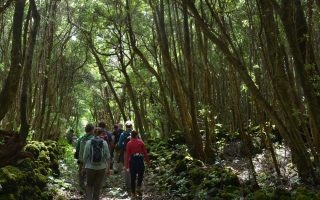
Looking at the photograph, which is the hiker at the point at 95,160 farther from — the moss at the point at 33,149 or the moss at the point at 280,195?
the moss at the point at 33,149

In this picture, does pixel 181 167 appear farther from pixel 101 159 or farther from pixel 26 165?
pixel 26 165

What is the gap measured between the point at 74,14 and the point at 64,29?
98 cm

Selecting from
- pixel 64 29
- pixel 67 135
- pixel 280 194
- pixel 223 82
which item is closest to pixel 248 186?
pixel 280 194

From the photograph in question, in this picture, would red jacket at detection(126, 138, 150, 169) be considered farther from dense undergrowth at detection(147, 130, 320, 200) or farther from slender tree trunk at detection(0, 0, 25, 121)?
slender tree trunk at detection(0, 0, 25, 121)

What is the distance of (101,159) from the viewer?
7.87 m

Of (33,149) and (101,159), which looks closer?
→ (101,159)

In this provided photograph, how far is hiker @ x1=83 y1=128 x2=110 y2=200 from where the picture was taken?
782 cm

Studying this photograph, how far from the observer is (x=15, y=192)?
6934mm

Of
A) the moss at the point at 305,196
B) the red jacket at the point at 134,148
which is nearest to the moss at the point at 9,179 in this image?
the red jacket at the point at 134,148

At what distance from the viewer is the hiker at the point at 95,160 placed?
782cm

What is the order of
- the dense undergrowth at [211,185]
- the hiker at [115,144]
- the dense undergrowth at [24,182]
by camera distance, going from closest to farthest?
1. the dense undergrowth at [24,182]
2. the dense undergrowth at [211,185]
3. the hiker at [115,144]

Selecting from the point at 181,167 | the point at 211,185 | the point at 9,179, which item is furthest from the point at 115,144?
the point at 9,179

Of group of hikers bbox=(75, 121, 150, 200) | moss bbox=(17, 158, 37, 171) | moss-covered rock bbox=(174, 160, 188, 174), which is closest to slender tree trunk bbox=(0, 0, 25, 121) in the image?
moss bbox=(17, 158, 37, 171)

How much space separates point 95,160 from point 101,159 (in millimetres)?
130
